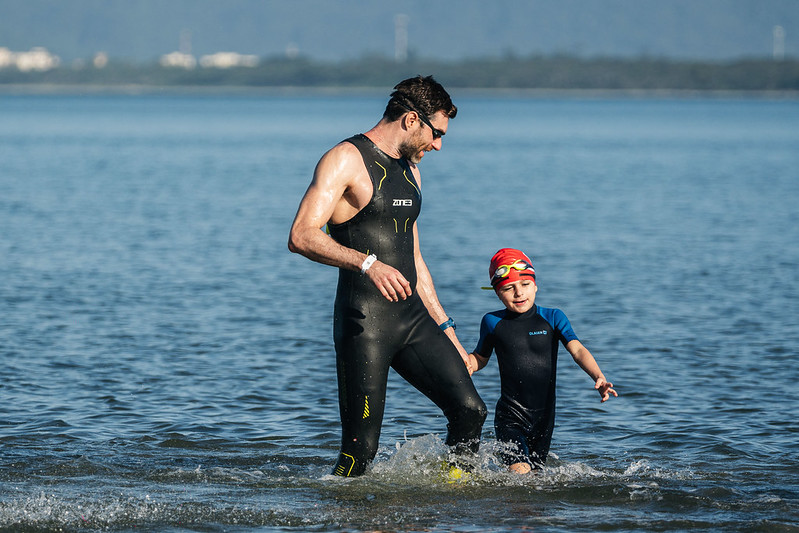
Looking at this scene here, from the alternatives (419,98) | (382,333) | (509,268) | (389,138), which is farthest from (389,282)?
(509,268)

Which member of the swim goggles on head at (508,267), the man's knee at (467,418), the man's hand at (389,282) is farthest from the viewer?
the swim goggles on head at (508,267)

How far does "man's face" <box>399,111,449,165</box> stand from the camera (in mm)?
6848

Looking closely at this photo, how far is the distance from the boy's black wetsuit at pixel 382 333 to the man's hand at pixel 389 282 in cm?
48

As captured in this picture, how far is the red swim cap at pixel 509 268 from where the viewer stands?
24.2 ft

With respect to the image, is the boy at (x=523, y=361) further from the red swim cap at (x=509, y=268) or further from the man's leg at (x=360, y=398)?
the man's leg at (x=360, y=398)

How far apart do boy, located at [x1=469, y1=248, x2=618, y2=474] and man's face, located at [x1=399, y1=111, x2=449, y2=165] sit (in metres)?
0.97

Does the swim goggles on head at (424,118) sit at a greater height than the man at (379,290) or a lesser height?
greater

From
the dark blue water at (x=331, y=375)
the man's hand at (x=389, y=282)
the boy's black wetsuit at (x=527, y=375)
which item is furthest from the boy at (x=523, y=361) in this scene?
the man's hand at (x=389, y=282)

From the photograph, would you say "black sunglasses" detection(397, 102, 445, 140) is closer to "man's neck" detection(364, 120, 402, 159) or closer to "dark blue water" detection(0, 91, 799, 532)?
"man's neck" detection(364, 120, 402, 159)

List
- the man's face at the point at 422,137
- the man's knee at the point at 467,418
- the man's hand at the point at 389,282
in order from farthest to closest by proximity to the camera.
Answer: the man's knee at the point at 467,418
the man's face at the point at 422,137
the man's hand at the point at 389,282

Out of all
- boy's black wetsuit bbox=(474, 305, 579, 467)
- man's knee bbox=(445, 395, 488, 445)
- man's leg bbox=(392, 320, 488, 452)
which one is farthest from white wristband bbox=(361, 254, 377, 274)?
boy's black wetsuit bbox=(474, 305, 579, 467)

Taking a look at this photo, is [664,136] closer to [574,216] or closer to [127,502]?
[574,216]

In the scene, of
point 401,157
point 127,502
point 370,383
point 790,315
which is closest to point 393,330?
point 370,383

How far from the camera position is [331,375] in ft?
38.4
